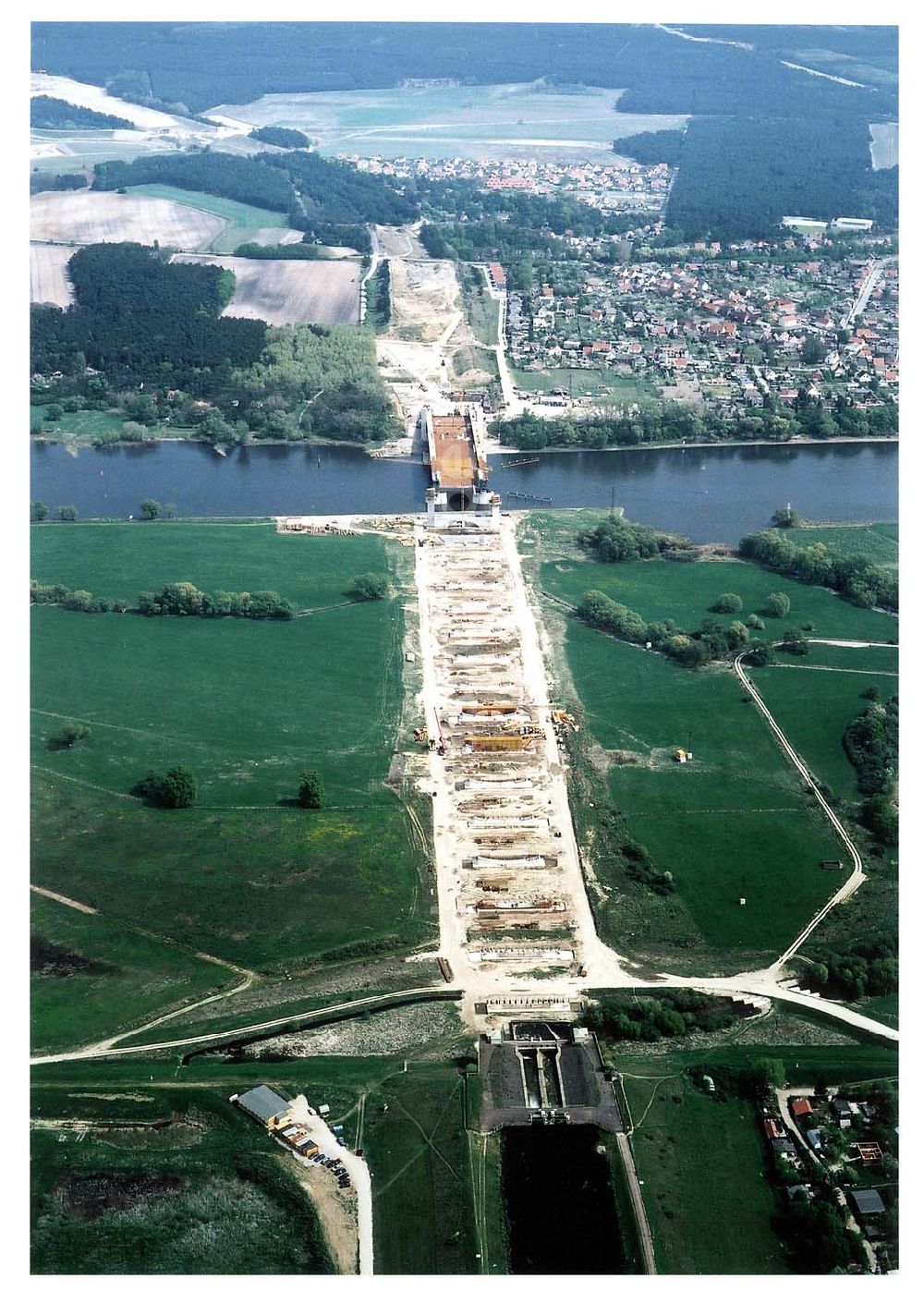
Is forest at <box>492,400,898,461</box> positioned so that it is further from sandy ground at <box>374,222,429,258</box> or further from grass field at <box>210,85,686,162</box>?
grass field at <box>210,85,686,162</box>

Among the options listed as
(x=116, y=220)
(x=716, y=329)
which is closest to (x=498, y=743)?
(x=716, y=329)

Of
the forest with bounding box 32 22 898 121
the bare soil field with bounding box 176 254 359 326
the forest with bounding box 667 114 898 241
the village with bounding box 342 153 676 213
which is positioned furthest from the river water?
the forest with bounding box 32 22 898 121

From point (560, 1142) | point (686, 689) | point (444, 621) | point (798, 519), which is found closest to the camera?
point (560, 1142)

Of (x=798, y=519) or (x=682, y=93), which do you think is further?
(x=682, y=93)

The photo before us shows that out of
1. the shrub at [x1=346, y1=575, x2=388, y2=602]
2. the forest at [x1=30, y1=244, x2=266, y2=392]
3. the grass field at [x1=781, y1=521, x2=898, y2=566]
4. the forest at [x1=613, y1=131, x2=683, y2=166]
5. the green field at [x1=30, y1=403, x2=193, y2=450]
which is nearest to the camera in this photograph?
the shrub at [x1=346, y1=575, x2=388, y2=602]

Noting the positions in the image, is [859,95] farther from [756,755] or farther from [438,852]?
[438,852]

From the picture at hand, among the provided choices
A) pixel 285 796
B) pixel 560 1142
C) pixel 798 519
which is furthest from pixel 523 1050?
pixel 798 519

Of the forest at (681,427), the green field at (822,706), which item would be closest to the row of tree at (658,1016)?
the green field at (822,706)
